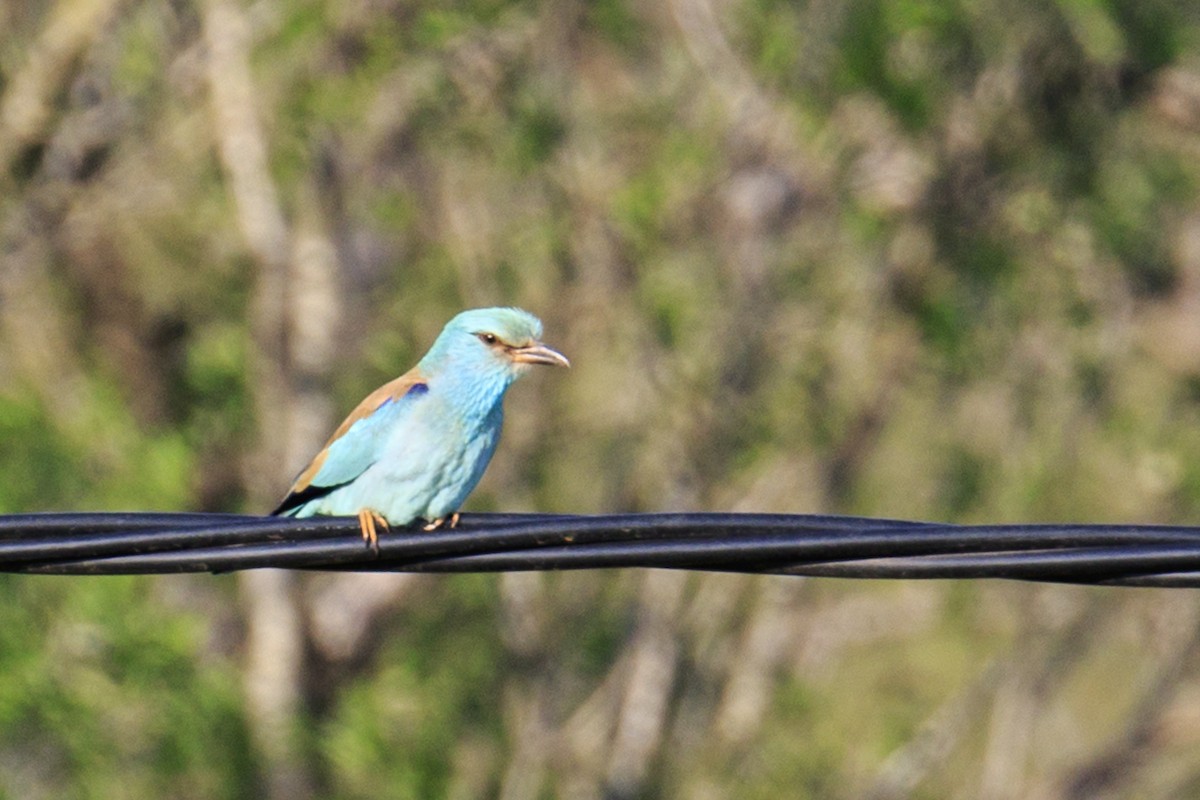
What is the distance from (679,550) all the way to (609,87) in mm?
8012

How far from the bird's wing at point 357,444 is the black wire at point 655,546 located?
171 centimetres

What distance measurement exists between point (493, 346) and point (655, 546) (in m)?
2.20

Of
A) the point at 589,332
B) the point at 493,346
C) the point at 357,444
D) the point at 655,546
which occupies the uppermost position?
the point at 589,332

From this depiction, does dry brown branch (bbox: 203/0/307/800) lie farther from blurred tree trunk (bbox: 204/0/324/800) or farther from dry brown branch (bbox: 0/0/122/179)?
dry brown branch (bbox: 0/0/122/179)

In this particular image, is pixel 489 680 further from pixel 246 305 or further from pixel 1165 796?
pixel 1165 796

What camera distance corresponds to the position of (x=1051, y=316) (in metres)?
10.9

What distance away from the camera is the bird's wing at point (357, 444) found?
17.2 feet

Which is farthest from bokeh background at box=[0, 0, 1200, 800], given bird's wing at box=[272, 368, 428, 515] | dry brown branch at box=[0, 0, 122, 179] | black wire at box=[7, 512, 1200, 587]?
black wire at box=[7, 512, 1200, 587]

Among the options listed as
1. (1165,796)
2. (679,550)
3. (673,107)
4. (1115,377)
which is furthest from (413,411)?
(1165,796)

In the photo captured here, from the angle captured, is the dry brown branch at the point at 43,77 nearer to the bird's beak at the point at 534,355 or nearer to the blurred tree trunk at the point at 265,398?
the blurred tree trunk at the point at 265,398

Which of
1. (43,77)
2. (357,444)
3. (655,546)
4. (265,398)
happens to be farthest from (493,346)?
(43,77)

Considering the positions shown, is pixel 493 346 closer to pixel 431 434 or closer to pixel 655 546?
pixel 431 434

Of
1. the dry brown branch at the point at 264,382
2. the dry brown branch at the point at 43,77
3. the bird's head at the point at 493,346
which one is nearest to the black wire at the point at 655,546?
the bird's head at the point at 493,346

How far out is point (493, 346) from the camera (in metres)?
5.49
